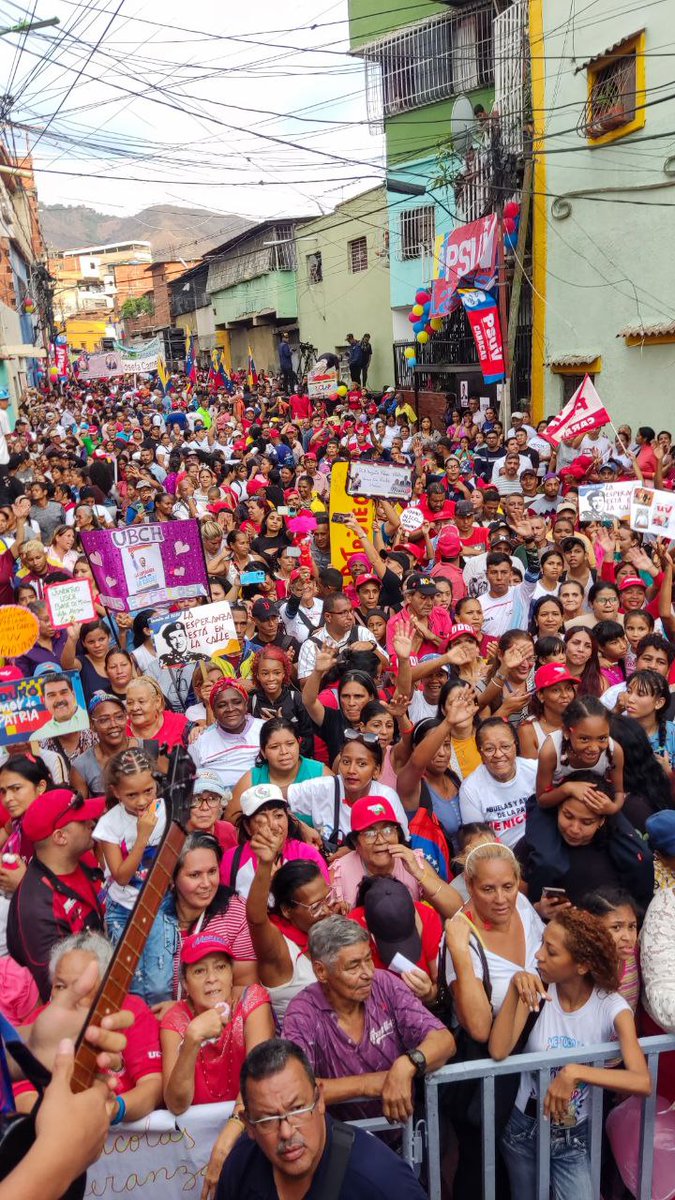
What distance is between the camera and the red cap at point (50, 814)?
3736 mm

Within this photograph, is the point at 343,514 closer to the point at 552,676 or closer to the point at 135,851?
the point at 552,676

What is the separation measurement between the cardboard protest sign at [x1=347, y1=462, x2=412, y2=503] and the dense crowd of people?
86 centimetres

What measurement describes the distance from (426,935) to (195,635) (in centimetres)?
314

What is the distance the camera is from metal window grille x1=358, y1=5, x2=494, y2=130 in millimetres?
22984

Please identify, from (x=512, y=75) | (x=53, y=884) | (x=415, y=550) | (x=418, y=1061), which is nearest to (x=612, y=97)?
(x=512, y=75)

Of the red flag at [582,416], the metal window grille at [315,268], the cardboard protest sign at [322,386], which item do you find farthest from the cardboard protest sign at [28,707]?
the metal window grille at [315,268]

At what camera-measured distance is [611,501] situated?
→ 764 cm

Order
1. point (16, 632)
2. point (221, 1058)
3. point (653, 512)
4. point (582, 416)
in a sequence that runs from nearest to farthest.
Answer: point (221, 1058), point (16, 632), point (653, 512), point (582, 416)

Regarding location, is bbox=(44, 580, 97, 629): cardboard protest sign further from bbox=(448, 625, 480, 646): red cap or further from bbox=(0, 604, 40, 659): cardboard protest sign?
bbox=(448, 625, 480, 646): red cap

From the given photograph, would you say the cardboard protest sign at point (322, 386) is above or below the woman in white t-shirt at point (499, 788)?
above

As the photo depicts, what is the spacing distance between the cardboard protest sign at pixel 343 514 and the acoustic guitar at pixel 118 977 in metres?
5.70

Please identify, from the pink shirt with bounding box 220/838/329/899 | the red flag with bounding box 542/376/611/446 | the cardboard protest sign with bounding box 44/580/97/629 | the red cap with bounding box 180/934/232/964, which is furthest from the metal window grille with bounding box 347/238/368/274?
the red cap with bounding box 180/934/232/964

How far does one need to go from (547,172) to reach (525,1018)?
676 inches

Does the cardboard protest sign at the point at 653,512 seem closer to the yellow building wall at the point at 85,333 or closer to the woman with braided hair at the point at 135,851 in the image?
the woman with braided hair at the point at 135,851
